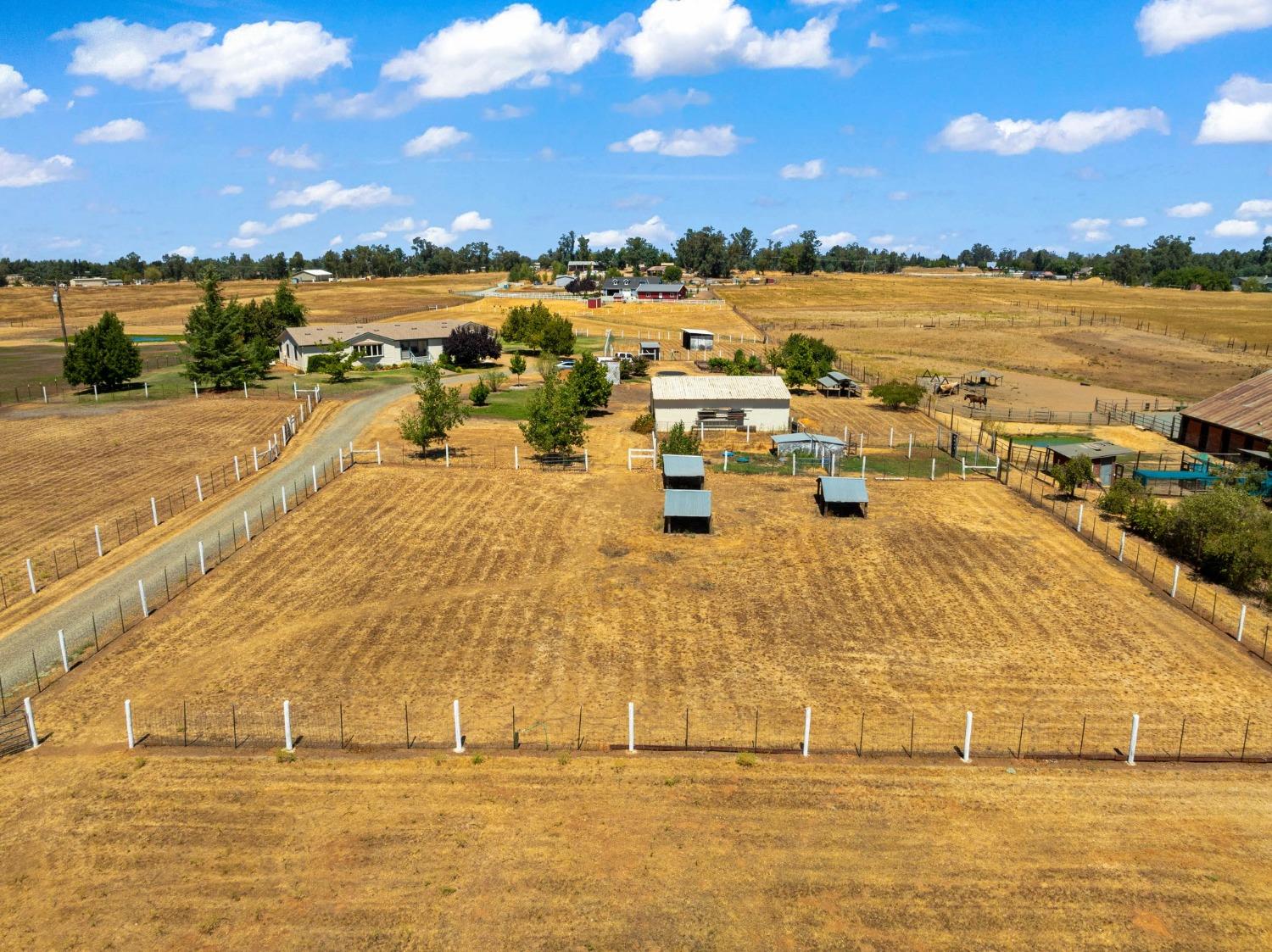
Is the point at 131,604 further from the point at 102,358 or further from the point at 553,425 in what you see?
the point at 102,358

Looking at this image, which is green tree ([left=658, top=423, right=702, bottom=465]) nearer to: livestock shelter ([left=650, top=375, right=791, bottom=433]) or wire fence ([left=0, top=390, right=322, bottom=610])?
livestock shelter ([left=650, top=375, right=791, bottom=433])

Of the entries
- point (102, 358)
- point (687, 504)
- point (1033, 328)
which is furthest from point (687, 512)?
point (1033, 328)

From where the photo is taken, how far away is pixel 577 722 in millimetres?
20281

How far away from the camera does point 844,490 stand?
36.9m

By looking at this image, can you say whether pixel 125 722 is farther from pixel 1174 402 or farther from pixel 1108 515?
pixel 1174 402

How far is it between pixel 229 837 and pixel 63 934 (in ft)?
9.29

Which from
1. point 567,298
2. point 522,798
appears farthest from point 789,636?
point 567,298

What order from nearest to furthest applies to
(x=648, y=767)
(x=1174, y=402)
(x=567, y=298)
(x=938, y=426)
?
(x=648, y=767)
(x=938, y=426)
(x=1174, y=402)
(x=567, y=298)

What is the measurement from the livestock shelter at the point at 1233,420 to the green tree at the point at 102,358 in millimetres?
75734

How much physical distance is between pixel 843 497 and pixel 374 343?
5810cm

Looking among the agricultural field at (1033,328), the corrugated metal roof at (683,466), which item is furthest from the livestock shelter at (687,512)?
the agricultural field at (1033,328)

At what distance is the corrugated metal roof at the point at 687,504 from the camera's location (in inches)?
1355

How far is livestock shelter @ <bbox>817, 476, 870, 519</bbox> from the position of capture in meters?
36.5

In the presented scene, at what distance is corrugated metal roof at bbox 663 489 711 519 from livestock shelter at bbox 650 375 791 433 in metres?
17.7
